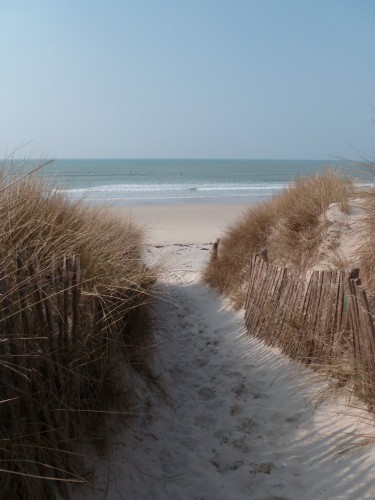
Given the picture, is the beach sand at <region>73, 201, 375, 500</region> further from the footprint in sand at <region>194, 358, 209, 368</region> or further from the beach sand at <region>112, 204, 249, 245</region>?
the beach sand at <region>112, 204, 249, 245</region>

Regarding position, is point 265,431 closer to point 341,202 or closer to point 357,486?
point 357,486

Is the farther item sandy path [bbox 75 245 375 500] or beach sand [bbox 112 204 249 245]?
beach sand [bbox 112 204 249 245]

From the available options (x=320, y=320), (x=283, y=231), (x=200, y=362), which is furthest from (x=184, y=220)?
(x=320, y=320)

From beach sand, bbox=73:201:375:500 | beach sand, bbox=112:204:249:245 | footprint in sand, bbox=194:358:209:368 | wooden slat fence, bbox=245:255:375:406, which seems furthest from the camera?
beach sand, bbox=112:204:249:245

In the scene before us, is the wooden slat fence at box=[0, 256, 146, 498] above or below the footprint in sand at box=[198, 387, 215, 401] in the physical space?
above

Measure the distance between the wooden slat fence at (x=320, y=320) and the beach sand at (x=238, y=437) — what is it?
19cm

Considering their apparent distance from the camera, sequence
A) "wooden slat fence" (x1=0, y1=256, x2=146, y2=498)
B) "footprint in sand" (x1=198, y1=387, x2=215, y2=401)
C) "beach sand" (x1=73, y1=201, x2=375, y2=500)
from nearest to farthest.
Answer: "wooden slat fence" (x1=0, y1=256, x2=146, y2=498) → "beach sand" (x1=73, y1=201, x2=375, y2=500) → "footprint in sand" (x1=198, y1=387, x2=215, y2=401)

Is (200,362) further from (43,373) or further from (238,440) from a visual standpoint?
(43,373)

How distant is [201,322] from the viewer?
21.3 feet

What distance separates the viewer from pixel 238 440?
11.4 feet

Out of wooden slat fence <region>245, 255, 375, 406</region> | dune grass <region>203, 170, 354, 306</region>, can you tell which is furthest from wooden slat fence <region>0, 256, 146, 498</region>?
dune grass <region>203, 170, 354, 306</region>

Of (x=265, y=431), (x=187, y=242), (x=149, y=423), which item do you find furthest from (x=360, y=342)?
(x=187, y=242)

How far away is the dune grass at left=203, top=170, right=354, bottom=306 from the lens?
20.9 ft

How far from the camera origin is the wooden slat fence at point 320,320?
10.7 feet
